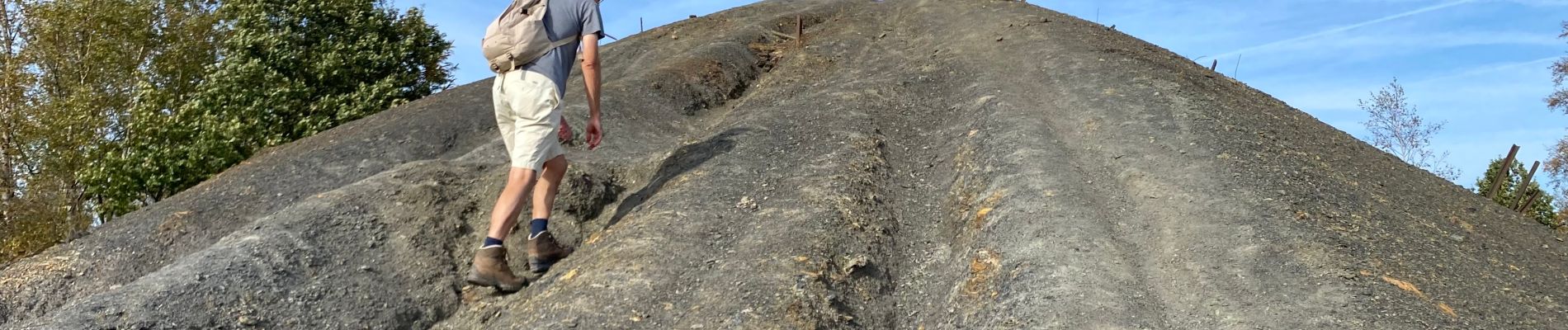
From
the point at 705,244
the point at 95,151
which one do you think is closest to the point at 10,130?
the point at 95,151

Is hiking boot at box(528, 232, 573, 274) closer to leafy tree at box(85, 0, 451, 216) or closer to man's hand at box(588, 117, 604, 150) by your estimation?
man's hand at box(588, 117, 604, 150)

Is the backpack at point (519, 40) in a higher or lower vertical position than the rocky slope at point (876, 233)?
higher

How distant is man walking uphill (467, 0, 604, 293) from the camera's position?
850 centimetres

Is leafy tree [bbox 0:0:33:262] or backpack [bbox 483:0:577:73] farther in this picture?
leafy tree [bbox 0:0:33:262]

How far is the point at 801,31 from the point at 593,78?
1670cm

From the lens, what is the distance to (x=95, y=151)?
26156 mm

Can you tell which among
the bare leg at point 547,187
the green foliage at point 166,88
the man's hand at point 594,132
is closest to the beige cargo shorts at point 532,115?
the bare leg at point 547,187

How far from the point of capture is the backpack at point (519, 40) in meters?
8.84

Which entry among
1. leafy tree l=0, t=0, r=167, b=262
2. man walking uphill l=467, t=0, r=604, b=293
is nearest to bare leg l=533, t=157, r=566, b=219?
man walking uphill l=467, t=0, r=604, b=293

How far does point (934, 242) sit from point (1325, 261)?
3094mm

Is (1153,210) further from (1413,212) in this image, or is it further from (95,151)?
(95,151)

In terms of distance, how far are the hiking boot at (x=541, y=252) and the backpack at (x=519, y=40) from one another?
137 centimetres

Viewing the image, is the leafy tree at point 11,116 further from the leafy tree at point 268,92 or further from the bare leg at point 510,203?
the bare leg at point 510,203

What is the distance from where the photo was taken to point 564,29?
911 centimetres
